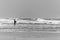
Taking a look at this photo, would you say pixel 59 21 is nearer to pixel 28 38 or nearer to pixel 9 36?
pixel 28 38

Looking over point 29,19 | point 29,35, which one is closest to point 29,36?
point 29,35

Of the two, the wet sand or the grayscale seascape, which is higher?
the grayscale seascape

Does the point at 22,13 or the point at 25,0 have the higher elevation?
the point at 25,0

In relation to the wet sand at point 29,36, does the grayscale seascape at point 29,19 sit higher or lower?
higher

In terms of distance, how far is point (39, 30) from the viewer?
42.8 inches

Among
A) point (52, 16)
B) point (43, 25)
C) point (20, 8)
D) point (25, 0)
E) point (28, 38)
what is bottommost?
point (28, 38)

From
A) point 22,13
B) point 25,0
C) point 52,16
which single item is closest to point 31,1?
point 25,0

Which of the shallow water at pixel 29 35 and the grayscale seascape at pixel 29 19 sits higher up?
the grayscale seascape at pixel 29 19

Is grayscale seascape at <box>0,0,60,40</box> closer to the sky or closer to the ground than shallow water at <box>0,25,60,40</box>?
closer to the sky

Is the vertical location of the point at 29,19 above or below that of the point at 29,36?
above

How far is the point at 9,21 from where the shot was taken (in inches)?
42.6

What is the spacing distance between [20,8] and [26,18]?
151 millimetres

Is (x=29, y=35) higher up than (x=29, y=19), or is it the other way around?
(x=29, y=19)

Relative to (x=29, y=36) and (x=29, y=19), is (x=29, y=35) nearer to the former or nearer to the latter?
(x=29, y=36)
